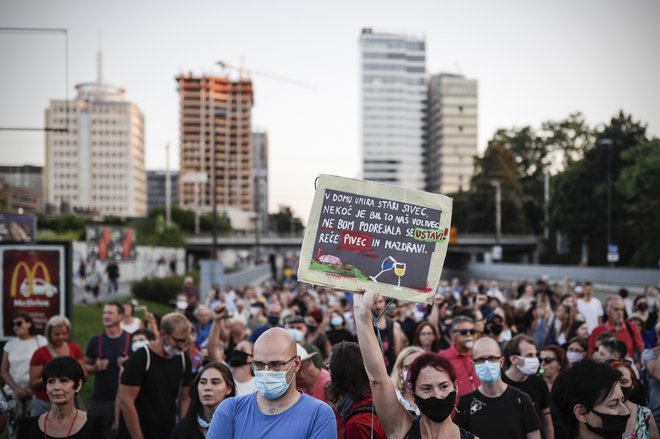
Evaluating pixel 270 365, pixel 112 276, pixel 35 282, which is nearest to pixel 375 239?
pixel 270 365

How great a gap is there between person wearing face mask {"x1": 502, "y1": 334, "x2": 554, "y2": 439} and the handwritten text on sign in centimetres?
211

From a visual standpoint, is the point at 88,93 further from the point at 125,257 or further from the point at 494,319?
the point at 494,319

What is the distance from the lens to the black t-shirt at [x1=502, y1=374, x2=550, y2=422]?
5.24 m

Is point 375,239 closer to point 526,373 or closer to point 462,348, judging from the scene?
point 526,373

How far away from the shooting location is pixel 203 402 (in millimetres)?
4652

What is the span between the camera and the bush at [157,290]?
1212 inches

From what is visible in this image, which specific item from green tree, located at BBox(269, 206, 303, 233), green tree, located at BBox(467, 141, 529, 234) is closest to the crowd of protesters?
green tree, located at BBox(467, 141, 529, 234)

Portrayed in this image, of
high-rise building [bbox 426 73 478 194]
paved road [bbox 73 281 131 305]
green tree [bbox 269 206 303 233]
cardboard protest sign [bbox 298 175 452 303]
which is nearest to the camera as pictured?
cardboard protest sign [bbox 298 175 452 303]

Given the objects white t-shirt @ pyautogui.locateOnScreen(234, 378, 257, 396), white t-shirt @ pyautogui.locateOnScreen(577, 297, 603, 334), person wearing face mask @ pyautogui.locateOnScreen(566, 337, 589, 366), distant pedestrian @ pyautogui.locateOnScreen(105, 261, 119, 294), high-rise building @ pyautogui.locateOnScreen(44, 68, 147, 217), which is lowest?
distant pedestrian @ pyautogui.locateOnScreen(105, 261, 119, 294)

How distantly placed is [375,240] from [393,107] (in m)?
156

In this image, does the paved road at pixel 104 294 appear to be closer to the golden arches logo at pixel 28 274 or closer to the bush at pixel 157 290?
the bush at pixel 157 290

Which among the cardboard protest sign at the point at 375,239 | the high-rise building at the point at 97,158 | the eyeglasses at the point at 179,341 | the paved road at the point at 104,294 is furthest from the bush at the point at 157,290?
the high-rise building at the point at 97,158

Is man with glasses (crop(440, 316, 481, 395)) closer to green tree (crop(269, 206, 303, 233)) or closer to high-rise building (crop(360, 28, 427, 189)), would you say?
high-rise building (crop(360, 28, 427, 189))

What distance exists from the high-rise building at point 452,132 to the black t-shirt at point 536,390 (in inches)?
5730
